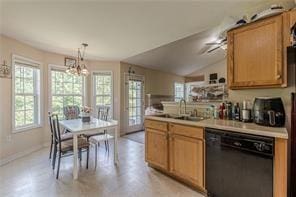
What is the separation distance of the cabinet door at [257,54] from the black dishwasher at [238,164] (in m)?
0.70

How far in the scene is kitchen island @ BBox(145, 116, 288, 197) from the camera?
172 centimetres

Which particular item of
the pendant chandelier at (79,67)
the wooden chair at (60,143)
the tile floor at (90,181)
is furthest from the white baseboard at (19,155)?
the pendant chandelier at (79,67)

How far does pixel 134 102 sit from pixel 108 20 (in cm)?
388

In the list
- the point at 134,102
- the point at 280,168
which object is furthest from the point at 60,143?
the point at 134,102

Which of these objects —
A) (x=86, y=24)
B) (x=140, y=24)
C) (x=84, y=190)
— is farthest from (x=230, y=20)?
(x=84, y=190)

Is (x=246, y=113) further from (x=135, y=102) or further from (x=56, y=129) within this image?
(x=135, y=102)

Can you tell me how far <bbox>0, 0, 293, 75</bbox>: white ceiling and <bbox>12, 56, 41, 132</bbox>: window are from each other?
1.70 ft

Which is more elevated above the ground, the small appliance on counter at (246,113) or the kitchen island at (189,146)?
the small appliance on counter at (246,113)

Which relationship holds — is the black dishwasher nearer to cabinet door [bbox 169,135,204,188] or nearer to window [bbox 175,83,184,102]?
cabinet door [bbox 169,135,204,188]

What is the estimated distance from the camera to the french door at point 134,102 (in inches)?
247

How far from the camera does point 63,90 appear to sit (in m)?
5.18

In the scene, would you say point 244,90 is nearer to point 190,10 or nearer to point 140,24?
point 190,10

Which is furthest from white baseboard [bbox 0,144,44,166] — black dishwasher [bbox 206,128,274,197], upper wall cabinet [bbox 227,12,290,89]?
upper wall cabinet [bbox 227,12,290,89]

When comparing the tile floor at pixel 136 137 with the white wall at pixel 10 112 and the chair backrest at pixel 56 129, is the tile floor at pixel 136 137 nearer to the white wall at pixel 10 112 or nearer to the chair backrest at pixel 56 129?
the white wall at pixel 10 112
